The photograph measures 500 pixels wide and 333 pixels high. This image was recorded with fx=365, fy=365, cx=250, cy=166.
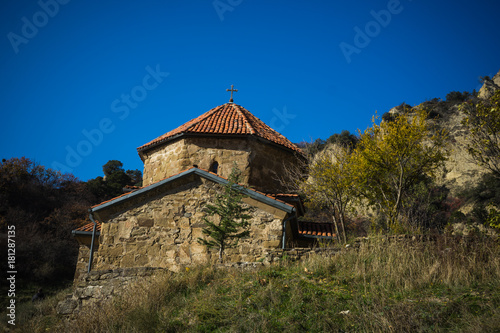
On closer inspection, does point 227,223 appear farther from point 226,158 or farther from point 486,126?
point 486,126

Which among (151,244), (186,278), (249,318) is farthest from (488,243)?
(151,244)

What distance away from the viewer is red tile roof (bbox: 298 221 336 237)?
1223cm

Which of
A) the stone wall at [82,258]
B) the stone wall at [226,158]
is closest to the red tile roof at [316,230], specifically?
the stone wall at [226,158]

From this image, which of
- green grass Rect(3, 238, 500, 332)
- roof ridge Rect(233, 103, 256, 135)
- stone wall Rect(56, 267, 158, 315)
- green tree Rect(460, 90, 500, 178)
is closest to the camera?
green grass Rect(3, 238, 500, 332)

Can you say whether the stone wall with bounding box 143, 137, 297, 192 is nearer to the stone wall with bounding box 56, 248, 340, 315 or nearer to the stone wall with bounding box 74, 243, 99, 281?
the stone wall with bounding box 74, 243, 99, 281

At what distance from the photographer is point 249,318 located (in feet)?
18.7

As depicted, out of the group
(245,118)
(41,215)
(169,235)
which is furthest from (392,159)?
(41,215)

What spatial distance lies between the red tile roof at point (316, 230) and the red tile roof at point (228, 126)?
11.1ft

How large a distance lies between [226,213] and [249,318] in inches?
149

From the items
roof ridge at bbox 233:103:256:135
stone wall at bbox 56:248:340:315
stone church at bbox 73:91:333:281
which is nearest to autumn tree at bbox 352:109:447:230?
stone church at bbox 73:91:333:281

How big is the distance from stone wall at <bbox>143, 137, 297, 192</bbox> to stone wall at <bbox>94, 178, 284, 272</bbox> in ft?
9.48

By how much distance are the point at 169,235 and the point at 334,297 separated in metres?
5.70

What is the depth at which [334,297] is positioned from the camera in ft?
20.0

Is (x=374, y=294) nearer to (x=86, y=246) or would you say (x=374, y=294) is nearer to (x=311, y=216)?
(x=86, y=246)
